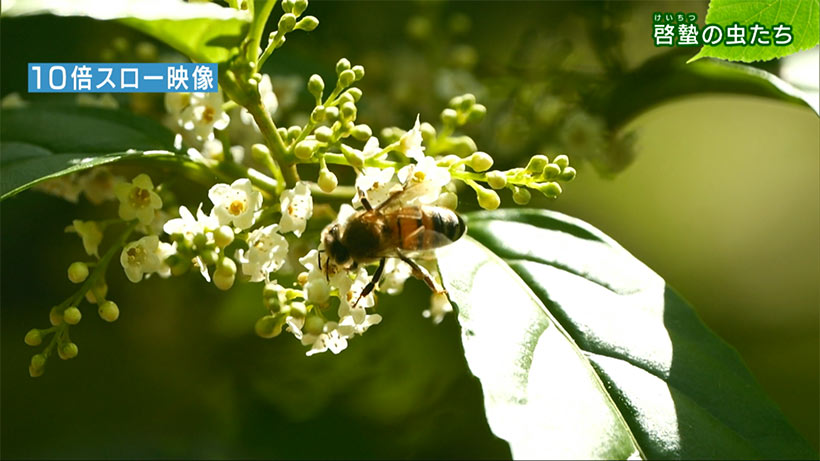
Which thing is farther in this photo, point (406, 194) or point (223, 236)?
point (406, 194)

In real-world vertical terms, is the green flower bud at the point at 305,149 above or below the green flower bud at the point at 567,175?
below

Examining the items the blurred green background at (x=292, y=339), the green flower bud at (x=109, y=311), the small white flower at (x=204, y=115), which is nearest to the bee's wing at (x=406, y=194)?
the small white flower at (x=204, y=115)

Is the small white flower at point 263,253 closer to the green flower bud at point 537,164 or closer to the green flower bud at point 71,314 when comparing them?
the green flower bud at point 71,314

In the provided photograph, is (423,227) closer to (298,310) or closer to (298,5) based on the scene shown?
(298,310)

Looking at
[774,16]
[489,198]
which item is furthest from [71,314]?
[774,16]

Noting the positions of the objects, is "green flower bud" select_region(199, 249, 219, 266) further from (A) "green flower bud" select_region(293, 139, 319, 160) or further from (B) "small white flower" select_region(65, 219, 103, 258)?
(B) "small white flower" select_region(65, 219, 103, 258)

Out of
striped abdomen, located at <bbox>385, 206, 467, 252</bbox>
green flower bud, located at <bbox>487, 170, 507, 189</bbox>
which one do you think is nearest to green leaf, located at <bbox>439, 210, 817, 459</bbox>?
striped abdomen, located at <bbox>385, 206, 467, 252</bbox>

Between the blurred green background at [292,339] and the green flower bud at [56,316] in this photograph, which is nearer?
the green flower bud at [56,316]
